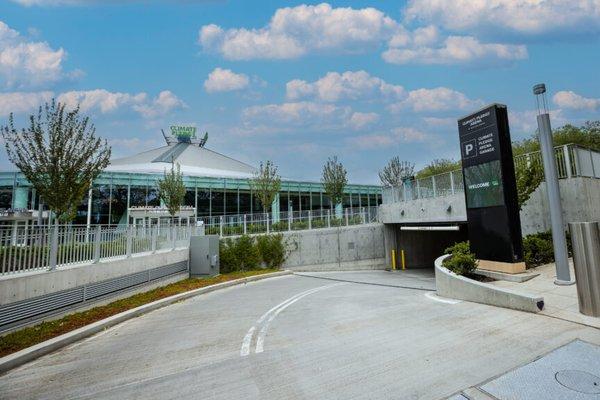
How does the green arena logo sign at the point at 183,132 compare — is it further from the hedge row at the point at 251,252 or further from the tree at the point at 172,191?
the hedge row at the point at 251,252

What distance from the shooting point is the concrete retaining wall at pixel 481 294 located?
24.1 feet

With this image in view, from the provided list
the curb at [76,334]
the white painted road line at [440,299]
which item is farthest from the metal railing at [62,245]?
the white painted road line at [440,299]

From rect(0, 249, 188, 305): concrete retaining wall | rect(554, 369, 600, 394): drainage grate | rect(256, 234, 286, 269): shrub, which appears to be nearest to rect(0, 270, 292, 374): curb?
rect(0, 249, 188, 305): concrete retaining wall

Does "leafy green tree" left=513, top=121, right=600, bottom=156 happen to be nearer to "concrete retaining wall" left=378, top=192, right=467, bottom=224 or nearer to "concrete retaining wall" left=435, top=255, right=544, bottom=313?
"concrete retaining wall" left=378, top=192, right=467, bottom=224

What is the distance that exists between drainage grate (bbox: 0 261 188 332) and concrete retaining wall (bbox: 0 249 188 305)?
114 mm

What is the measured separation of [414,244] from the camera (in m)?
29.8

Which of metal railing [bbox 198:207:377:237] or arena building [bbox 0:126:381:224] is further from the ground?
arena building [bbox 0:126:381:224]

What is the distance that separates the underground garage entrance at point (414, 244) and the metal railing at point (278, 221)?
9.67ft

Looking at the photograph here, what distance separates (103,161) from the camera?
546 inches

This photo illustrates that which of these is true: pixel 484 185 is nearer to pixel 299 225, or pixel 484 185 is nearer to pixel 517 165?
pixel 517 165

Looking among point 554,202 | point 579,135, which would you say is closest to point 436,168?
point 579,135

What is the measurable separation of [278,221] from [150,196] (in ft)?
51.8

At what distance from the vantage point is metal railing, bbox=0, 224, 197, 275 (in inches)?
316

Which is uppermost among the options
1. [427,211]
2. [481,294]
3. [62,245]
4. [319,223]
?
[427,211]
